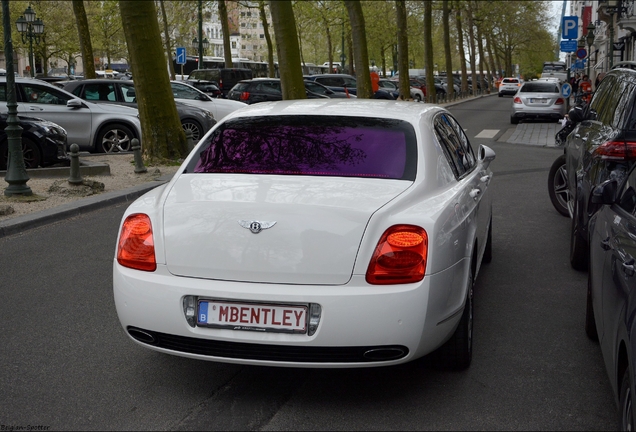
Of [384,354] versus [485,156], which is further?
[485,156]

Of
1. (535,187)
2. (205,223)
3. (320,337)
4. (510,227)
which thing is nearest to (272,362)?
(320,337)

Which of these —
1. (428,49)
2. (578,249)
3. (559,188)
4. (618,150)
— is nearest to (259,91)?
(428,49)

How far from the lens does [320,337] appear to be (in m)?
3.77

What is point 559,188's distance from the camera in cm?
966

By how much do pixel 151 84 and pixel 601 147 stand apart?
9.92 metres

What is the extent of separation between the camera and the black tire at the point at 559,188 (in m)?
9.48

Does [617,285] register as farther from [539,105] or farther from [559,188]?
[539,105]

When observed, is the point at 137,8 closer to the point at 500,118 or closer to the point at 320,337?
the point at 320,337

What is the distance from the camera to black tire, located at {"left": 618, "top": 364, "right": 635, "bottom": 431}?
3.00 m

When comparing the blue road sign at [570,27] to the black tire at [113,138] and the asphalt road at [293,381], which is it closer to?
the black tire at [113,138]

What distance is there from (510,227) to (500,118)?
1005 inches

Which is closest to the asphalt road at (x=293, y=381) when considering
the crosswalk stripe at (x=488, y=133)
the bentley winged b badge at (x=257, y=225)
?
the bentley winged b badge at (x=257, y=225)

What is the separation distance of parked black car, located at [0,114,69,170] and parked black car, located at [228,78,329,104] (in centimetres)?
1705

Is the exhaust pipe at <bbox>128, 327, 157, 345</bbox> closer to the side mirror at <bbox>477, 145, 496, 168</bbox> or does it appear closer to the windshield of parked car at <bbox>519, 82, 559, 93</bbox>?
the side mirror at <bbox>477, 145, 496, 168</bbox>
